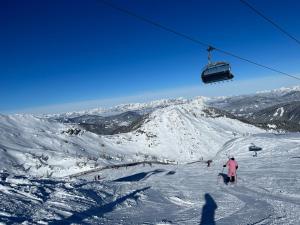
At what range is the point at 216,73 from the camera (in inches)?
737

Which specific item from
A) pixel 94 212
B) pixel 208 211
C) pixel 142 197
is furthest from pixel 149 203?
pixel 94 212

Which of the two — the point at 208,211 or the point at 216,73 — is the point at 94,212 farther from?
the point at 216,73

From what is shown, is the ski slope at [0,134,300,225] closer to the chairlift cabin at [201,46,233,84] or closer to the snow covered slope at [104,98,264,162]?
the chairlift cabin at [201,46,233,84]

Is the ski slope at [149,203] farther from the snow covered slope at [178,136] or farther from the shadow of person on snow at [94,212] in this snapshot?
the snow covered slope at [178,136]

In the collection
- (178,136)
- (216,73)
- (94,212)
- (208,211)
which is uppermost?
(216,73)

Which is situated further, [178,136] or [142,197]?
[178,136]

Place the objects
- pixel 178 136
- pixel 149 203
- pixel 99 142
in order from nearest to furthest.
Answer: pixel 149 203, pixel 99 142, pixel 178 136

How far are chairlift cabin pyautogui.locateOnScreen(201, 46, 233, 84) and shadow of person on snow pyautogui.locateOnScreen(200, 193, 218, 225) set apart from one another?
5.81 metres

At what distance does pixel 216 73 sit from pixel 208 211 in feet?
25.5

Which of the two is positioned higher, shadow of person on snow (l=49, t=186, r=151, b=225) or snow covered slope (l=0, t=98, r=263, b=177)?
snow covered slope (l=0, t=98, r=263, b=177)

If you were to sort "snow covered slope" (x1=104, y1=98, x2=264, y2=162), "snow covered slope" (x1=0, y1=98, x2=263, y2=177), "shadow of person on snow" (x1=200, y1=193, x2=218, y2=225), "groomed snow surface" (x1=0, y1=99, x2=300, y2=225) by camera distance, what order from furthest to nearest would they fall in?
"snow covered slope" (x1=104, y1=98, x2=264, y2=162), "snow covered slope" (x1=0, y1=98, x2=263, y2=177), "shadow of person on snow" (x1=200, y1=193, x2=218, y2=225), "groomed snow surface" (x1=0, y1=99, x2=300, y2=225)

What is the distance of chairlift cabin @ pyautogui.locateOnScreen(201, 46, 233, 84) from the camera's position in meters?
18.7

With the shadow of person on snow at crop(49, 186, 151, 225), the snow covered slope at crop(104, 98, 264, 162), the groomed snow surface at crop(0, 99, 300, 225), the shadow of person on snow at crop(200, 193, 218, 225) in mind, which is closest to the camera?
the shadow of person on snow at crop(49, 186, 151, 225)

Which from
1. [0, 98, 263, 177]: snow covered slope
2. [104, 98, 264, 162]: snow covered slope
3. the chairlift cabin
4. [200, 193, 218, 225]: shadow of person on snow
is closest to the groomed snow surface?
[200, 193, 218, 225]: shadow of person on snow
